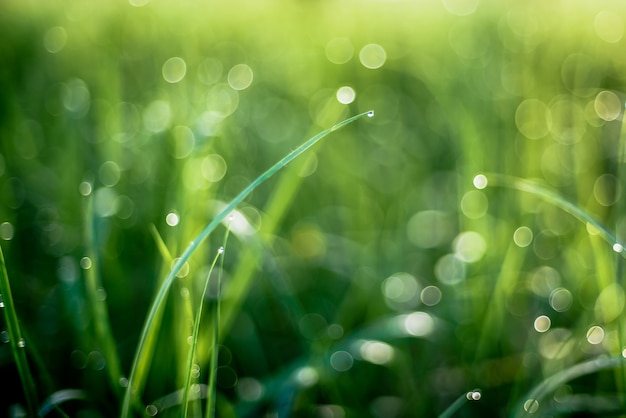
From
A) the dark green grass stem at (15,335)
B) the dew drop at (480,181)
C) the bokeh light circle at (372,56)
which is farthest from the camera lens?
the bokeh light circle at (372,56)

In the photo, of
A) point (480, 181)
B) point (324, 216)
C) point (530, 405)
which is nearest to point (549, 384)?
point (530, 405)

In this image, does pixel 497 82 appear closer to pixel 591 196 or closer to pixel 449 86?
pixel 449 86

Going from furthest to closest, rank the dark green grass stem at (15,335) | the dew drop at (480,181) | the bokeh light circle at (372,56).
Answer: the bokeh light circle at (372,56), the dew drop at (480,181), the dark green grass stem at (15,335)

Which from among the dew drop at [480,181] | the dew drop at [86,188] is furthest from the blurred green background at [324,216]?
the dew drop at [480,181]

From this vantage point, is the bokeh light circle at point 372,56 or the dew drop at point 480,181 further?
the bokeh light circle at point 372,56

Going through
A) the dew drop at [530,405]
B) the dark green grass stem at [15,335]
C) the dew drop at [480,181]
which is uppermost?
the dew drop at [480,181]

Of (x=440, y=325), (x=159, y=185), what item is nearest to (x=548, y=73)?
(x=440, y=325)

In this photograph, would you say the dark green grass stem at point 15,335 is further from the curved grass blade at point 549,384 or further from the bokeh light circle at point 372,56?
the bokeh light circle at point 372,56

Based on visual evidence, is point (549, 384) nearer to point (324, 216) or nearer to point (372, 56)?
point (324, 216)

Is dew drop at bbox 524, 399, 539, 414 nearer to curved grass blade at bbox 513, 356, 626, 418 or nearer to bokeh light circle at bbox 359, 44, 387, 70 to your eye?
curved grass blade at bbox 513, 356, 626, 418
